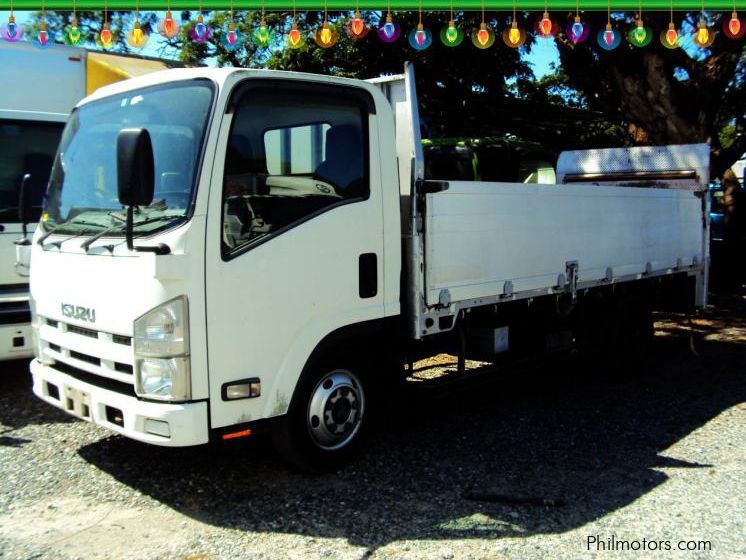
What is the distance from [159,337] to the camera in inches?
147

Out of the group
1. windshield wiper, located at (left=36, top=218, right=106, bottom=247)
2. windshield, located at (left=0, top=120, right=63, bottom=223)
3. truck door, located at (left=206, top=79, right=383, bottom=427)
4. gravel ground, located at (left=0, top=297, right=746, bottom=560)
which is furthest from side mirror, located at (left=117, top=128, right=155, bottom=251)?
windshield, located at (left=0, top=120, right=63, bottom=223)

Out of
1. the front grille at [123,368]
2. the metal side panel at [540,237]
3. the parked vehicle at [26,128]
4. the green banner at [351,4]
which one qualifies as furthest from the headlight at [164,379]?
the green banner at [351,4]

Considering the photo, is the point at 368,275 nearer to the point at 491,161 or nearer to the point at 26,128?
the point at 26,128

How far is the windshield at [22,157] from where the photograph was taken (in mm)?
6316

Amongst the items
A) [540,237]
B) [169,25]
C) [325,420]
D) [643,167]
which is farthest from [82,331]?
[643,167]

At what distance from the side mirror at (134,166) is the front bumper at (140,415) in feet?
3.41

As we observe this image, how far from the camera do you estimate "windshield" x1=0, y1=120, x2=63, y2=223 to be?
20.7 ft

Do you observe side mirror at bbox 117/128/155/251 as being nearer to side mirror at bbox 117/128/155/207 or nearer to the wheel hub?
side mirror at bbox 117/128/155/207

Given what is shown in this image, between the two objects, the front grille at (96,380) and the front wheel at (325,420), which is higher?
the front grille at (96,380)

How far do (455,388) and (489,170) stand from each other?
5551 mm

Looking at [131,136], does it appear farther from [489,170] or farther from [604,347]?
[489,170]

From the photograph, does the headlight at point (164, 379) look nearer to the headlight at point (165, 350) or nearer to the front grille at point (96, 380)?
the headlight at point (165, 350)

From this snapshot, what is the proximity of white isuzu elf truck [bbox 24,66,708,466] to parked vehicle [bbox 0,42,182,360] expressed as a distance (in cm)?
116

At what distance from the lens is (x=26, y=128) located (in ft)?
21.2
